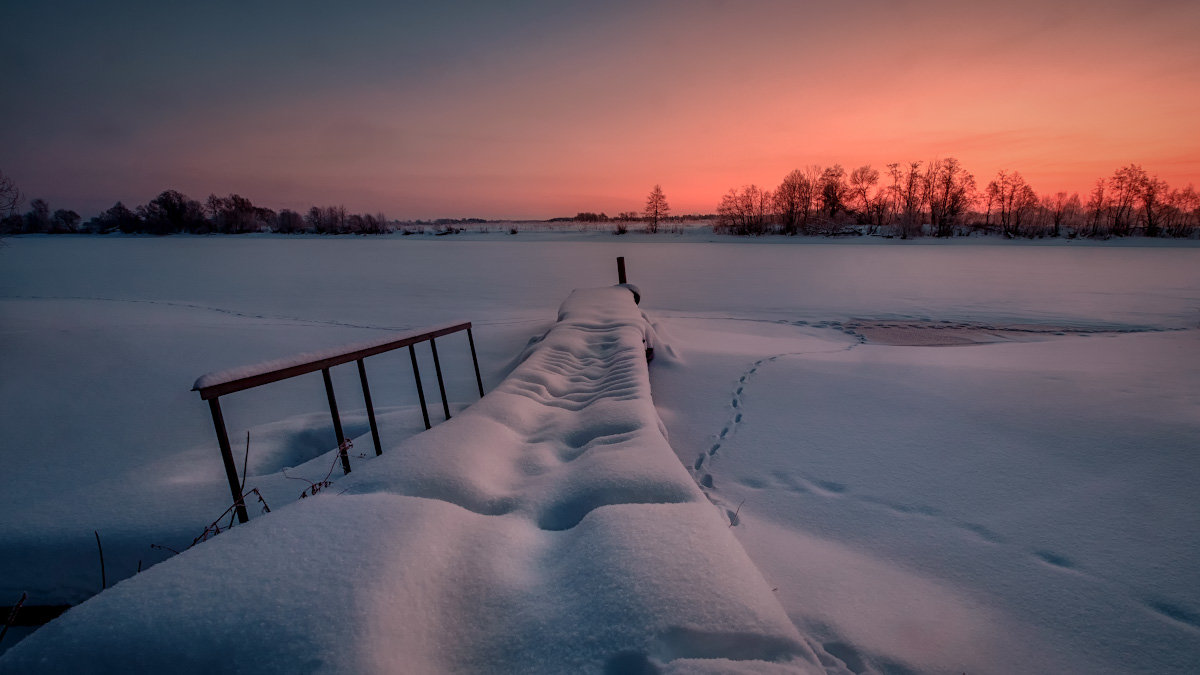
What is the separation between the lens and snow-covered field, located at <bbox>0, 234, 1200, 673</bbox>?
2.09 m

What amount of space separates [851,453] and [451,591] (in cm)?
324

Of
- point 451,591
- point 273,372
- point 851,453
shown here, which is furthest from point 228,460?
point 851,453

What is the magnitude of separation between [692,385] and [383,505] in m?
4.12

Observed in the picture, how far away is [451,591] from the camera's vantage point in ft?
4.82

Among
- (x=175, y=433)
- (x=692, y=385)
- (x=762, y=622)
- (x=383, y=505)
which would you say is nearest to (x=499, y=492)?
(x=383, y=505)

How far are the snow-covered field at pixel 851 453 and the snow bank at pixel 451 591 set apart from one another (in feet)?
1.85

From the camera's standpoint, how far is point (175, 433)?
14.9 feet

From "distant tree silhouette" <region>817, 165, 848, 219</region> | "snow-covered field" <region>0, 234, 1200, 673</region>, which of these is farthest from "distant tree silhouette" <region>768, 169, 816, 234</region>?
"snow-covered field" <region>0, 234, 1200, 673</region>

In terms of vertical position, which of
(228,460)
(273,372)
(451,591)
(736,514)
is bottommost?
(736,514)

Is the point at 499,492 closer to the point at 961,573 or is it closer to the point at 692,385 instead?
the point at 961,573

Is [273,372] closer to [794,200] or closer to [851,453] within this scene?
[851,453]

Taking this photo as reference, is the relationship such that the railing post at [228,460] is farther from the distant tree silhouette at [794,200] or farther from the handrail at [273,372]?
the distant tree silhouette at [794,200]

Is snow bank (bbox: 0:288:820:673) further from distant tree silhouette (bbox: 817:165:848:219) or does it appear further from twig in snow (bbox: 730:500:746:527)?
distant tree silhouette (bbox: 817:165:848:219)

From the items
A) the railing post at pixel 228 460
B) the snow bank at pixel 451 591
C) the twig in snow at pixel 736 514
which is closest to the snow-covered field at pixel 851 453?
the twig in snow at pixel 736 514
